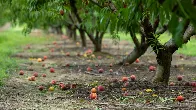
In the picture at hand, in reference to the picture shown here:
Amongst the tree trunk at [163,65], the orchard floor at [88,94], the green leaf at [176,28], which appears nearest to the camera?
the green leaf at [176,28]

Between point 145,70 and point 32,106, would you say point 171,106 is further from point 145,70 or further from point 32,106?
point 145,70

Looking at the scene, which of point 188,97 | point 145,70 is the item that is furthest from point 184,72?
point 188,97

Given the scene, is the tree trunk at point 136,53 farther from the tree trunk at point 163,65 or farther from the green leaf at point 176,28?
the green leaf at point 176,28

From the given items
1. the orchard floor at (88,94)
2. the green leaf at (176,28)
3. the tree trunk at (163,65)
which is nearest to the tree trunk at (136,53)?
the orchard floor at (88,94)

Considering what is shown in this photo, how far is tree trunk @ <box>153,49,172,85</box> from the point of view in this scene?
285 inches

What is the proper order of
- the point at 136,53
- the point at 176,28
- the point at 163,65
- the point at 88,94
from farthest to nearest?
the point at 136,53 → the point at 163,65 → the point at 88,94 → the point at 176,28

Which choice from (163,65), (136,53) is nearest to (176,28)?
(163,65)

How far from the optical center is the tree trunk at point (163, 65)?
23.8ft

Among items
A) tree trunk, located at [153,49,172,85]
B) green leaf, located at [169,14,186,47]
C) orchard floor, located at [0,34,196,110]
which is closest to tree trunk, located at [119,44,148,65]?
orchard floor, located at [0,34,196,110]

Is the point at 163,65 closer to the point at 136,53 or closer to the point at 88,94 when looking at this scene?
the point at 88,94

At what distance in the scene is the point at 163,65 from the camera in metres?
7.41

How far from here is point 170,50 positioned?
7242 millimetres

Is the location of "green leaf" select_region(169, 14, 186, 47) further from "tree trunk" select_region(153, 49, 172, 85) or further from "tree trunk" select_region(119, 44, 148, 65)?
"tree trunk" select_region(119, 44, 148, 65)

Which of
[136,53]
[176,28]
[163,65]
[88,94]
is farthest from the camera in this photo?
[136,53]
